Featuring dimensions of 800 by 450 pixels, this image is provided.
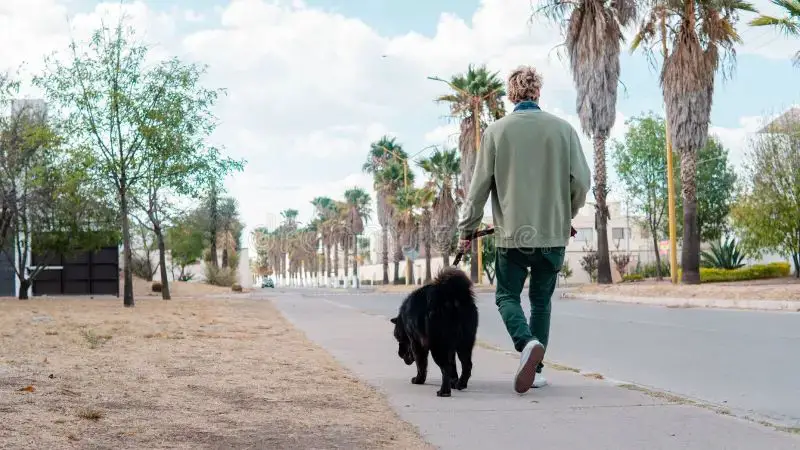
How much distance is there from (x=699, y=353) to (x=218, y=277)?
62.2 meters

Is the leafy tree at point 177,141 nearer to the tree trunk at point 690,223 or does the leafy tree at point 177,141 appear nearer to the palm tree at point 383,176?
the tree trunk at point 690,223

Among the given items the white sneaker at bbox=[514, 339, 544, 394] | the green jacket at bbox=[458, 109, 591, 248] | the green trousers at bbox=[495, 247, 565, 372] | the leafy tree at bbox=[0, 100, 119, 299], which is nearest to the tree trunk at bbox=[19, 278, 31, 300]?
the leafy tree at bbox=[0, 100, 119, 299]

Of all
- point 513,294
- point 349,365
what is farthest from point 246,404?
point 349,365

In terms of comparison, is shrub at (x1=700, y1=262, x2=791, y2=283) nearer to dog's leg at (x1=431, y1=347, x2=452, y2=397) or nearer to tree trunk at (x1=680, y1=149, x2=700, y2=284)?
tree trunk at (x1=680, y1=149, x2=700, y2=284)

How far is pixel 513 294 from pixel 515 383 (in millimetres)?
722

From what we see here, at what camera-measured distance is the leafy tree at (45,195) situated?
1104 inches

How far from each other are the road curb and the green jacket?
1467cm

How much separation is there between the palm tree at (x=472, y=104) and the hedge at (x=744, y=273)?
541 inches

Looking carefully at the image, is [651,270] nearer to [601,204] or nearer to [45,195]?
[601,204]

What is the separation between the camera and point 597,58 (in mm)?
33406

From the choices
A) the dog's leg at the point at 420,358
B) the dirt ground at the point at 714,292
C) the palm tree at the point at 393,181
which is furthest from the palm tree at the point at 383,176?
the dog's leg at the point at 420,358

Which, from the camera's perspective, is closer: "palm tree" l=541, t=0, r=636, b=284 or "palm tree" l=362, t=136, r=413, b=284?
"palm tree" l=541, t=0, r=636, b=284

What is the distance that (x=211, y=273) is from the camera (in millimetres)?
70188

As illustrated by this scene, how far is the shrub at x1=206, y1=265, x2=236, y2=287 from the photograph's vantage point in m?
69.7
